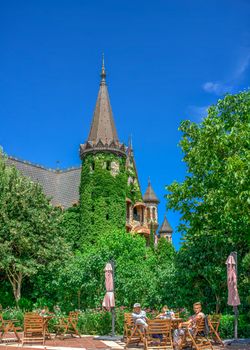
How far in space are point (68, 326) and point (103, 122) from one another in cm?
3397

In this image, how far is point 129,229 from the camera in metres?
51.0

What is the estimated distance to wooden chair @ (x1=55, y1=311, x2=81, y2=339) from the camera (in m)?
19.0

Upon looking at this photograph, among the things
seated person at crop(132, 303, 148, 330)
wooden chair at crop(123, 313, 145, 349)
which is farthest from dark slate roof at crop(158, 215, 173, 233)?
seated person at crop(132, 303, 148, 330)

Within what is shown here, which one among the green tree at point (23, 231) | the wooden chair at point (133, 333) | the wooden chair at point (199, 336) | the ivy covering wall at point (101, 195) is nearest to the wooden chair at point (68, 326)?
the wooden chair at point (133, 333)

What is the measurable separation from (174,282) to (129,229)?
1001 inches

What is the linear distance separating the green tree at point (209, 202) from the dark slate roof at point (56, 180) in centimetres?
2771

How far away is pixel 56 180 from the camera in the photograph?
58531 millimetres

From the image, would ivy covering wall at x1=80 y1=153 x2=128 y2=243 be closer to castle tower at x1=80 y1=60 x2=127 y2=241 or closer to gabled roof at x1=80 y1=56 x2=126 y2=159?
castle tower at x1=80 y1=60 x2=127 y2=241

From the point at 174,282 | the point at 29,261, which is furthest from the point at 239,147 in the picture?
the point at 29,261

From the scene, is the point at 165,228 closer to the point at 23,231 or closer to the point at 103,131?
the point at 103,131

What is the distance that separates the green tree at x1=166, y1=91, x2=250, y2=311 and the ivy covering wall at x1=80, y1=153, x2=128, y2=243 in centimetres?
1970

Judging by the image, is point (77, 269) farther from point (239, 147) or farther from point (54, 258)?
point (239, 147)

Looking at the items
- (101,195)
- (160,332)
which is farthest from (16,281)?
(160,332)

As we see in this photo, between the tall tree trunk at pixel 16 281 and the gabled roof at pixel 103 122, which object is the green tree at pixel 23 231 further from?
the gabled roof at pixel 103 122
